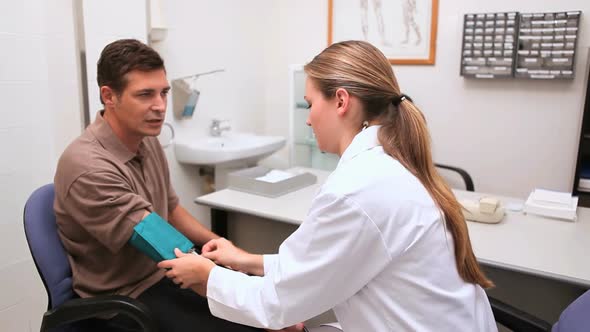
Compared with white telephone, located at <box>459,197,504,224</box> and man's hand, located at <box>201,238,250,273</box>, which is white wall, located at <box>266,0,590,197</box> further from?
man's hand, located at <box>201,238,250,273</box>

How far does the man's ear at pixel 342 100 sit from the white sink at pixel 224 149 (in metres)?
1.68

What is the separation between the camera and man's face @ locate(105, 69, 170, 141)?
1.48 m

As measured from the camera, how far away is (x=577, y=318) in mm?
1095

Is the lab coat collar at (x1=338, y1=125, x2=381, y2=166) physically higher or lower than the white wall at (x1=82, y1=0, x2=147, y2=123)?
lower

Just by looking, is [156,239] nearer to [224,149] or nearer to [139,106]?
[139,106]

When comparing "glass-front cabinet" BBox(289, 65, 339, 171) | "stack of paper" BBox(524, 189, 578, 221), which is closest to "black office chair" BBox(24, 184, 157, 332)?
"stack of paper" BBox(524, 189, 578, 221)

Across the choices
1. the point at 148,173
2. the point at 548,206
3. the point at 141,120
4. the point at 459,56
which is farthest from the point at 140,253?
the point at 459,56

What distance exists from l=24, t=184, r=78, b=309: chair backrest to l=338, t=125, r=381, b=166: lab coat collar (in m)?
0.87

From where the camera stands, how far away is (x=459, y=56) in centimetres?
295

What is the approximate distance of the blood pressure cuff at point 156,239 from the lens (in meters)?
1.28

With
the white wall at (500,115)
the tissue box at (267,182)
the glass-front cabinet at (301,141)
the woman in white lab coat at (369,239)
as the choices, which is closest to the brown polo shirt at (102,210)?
the woman in white lab coat at (369,239)

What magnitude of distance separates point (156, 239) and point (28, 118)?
108cm

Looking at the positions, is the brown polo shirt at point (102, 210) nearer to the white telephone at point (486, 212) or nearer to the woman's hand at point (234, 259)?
the woman's hand at point (234, 259)

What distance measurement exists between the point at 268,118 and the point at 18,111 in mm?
2067
